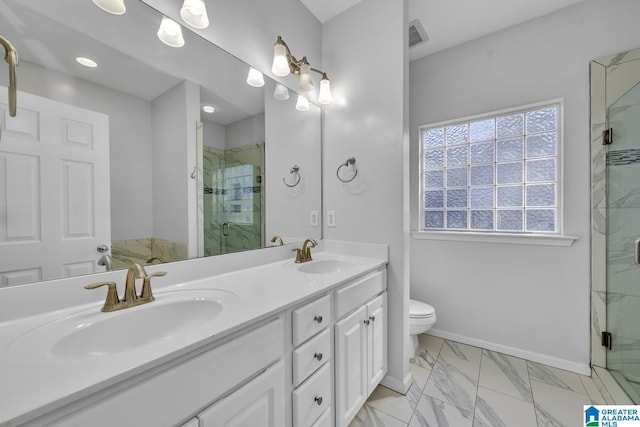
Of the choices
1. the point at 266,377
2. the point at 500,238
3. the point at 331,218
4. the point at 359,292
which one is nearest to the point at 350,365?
the point at 359,292

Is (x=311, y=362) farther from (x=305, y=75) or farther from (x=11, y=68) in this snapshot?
(x=305, y=75)

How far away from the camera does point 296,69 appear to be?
5.36 feet

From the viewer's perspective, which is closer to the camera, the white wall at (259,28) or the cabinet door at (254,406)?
the cabinet door at (254,406)

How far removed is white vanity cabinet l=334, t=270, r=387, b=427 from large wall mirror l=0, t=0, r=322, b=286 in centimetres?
65

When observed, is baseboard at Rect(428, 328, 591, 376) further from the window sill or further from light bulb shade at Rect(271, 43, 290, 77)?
light bulb shade at Rect(271, 43, 290, 77)

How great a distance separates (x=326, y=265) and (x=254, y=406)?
955 millimetres

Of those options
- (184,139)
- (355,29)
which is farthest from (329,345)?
(355,29)

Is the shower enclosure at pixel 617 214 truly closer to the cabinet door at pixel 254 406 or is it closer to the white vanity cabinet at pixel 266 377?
the white vanity cabinet at pixel 266 377

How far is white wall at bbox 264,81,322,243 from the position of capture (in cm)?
157

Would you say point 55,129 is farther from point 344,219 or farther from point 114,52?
point 344,219

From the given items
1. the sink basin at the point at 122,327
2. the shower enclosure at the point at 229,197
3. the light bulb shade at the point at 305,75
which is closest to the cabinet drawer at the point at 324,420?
the sink basin at the point at 122,327

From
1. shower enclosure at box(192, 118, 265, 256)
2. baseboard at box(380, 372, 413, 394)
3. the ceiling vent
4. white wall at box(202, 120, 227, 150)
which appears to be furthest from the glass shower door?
white wall at box(202, 120, 227, 150)

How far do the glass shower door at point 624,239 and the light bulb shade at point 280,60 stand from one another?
7.01ft

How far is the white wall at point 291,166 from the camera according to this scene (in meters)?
1.57
